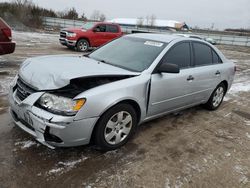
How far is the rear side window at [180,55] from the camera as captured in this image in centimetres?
384

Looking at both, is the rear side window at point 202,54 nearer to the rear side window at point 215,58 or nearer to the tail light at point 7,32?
the rear side window at point 215,58

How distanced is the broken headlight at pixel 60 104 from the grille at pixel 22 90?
25cm

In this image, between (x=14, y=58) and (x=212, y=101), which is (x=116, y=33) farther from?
(x=212, y=101)

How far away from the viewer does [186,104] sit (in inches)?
172

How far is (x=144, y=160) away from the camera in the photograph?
314cm

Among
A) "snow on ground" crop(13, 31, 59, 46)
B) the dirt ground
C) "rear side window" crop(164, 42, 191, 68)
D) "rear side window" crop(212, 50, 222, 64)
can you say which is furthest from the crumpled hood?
"snow on ground" crop(13, 31, 59, 46)

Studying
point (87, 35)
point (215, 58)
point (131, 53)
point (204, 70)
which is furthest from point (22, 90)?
point (87, 35)

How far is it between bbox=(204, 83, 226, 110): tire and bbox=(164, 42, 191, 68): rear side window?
1.31 meters

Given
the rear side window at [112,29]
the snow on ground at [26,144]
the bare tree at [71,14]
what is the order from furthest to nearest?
the bare tree at [71,14] → the rear side window at [112,29] → the snow on ground at [26,144]

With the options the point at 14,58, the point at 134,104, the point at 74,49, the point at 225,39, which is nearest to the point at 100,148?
the point at 134,104

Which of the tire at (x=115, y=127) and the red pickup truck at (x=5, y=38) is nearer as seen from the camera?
the tire at (x=115, y=127)

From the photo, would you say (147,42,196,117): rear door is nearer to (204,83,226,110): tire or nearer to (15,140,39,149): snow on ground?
(204,83,226,110): tire

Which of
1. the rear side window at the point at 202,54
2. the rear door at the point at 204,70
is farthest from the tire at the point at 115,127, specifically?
the rear side window at the point at 202,54

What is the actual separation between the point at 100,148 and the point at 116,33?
12.2 meters
